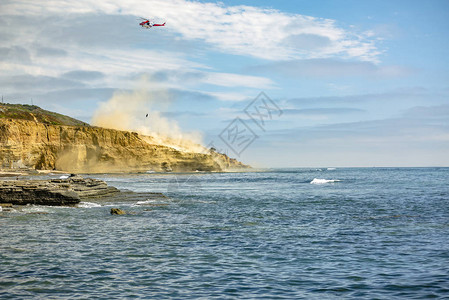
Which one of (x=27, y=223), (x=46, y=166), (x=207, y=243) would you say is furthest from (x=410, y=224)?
(x=46, y=166)

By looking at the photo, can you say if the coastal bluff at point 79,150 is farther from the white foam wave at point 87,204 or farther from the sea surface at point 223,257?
the sea surface at point 223,257

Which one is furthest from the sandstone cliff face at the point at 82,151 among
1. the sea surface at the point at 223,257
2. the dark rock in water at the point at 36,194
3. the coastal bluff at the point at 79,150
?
the sea surface at the point at 223,257

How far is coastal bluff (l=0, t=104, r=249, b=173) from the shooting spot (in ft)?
347

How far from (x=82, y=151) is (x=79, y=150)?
41.0 inches

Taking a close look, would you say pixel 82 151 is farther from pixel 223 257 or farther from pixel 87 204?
pixel 223 257

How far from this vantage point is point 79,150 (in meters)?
121

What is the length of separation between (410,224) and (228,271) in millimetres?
12294

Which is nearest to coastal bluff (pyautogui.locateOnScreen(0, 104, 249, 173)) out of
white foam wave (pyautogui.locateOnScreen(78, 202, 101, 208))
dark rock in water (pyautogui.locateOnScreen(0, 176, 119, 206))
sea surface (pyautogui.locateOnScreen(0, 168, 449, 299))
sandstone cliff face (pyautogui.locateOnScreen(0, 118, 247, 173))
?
sandstone cliff face (pyautogui.locateOnScreen(0, 118, 247, 173))

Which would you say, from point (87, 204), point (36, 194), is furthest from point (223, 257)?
point (36, 194)

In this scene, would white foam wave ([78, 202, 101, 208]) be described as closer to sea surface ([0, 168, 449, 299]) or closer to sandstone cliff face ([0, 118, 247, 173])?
sea surface ([0, 168, 449, 299])

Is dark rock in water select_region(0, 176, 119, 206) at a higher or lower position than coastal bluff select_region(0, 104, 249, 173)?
lower

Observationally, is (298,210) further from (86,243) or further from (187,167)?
(187,167)

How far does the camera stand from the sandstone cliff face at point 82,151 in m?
106

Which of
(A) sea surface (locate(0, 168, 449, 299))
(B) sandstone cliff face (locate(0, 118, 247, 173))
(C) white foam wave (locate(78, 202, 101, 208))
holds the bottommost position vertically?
(A) sea surface (locate(0, 168, 449, 299))
